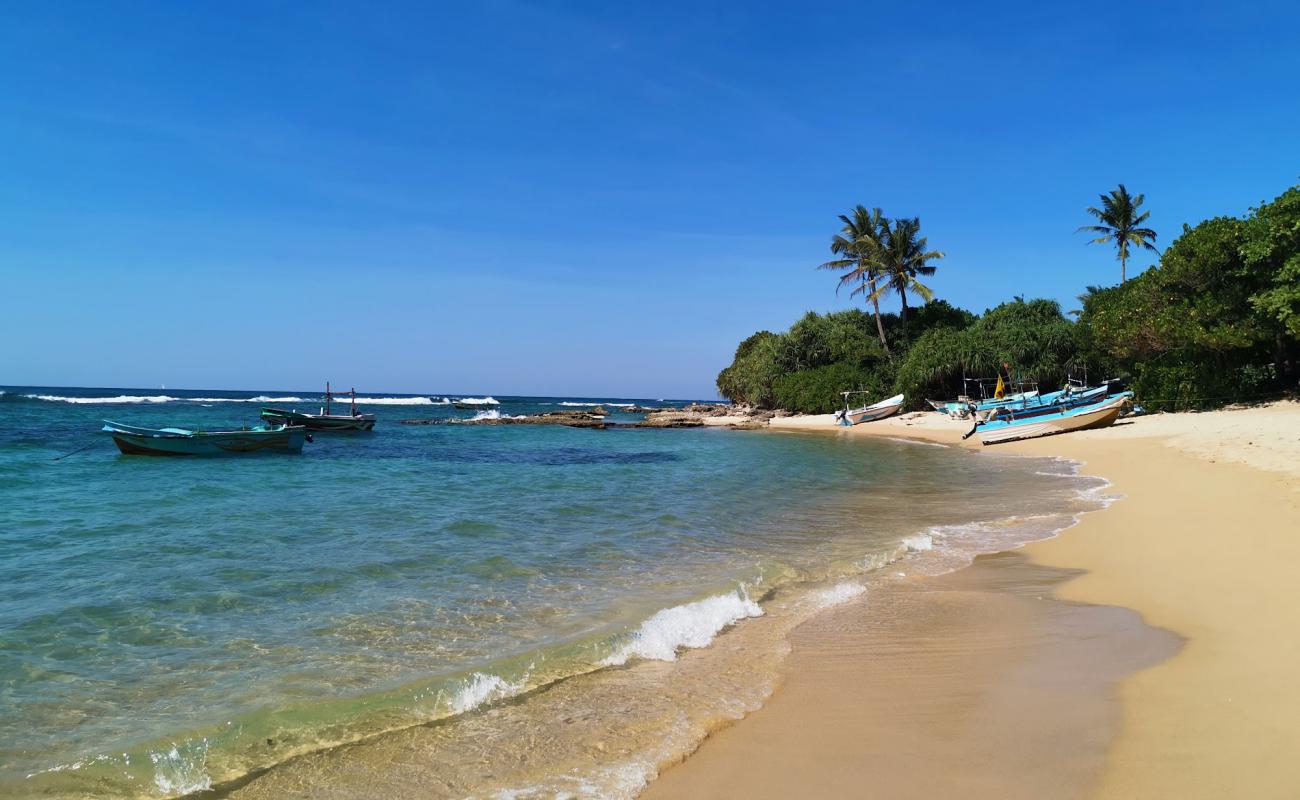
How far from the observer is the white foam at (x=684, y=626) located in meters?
5.82

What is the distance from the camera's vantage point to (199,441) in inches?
985

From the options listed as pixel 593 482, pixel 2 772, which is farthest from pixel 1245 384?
pixel 2 772

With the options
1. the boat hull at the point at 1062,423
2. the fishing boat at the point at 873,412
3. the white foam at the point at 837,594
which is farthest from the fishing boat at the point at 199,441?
the fishing boat at the point at 873,412

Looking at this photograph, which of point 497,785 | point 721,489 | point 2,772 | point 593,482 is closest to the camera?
point 497,785

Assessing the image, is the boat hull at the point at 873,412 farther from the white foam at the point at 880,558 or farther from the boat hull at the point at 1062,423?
the white foam at the point at 880,558

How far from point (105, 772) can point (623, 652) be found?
3518 mm

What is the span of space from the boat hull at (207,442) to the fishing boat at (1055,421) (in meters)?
→ 30.4

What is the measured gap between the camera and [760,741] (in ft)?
13.5

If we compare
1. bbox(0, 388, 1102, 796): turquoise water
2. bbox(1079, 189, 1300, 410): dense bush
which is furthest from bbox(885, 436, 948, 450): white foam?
bbox(0, 388, 1102, 796): turquoise water

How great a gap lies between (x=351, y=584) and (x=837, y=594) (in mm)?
5673

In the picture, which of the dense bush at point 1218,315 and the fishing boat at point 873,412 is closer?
the dense bush at point 1218,315

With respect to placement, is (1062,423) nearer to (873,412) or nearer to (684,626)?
(873,412)

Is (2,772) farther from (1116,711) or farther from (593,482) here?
(593,482)

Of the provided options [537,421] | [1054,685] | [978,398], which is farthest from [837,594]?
[537,421]
